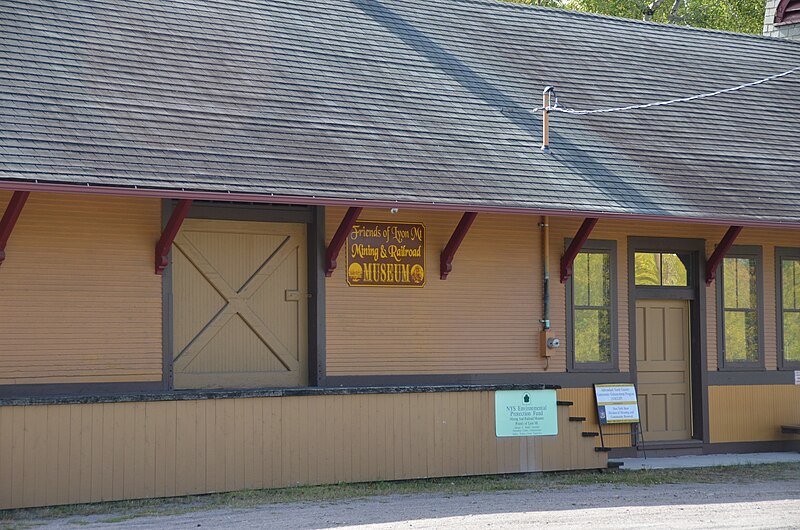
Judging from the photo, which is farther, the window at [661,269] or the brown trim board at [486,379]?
the window at [661,269]

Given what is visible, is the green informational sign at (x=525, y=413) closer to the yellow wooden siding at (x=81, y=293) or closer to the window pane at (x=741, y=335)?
the yellow wooden siding at (x=81, y=293)

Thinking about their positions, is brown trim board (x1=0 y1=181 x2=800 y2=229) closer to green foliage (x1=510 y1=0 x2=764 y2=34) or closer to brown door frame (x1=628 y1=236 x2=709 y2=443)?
brown door frame (x1=628 y1=236 x2=709 y2=443)

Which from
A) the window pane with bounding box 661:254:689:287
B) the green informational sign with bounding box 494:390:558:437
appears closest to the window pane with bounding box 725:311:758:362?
the window pane with bounding box 661:254:689:287

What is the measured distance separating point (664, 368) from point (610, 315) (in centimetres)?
133

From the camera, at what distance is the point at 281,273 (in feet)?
49.0

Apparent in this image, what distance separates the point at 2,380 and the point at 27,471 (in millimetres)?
1525

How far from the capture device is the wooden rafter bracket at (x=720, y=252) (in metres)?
17.1

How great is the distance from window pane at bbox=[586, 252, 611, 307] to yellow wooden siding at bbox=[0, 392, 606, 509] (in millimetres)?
2601

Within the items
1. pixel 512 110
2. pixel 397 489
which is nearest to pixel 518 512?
pixel 397 489

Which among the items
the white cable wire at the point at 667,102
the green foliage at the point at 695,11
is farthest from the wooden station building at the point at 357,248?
the green foliage at the point at 695,11

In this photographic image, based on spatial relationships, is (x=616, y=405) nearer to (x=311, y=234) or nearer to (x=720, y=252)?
(x=720, y=252)

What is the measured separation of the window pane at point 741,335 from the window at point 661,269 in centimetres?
90

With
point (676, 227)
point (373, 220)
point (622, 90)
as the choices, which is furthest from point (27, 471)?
point (622, 90)

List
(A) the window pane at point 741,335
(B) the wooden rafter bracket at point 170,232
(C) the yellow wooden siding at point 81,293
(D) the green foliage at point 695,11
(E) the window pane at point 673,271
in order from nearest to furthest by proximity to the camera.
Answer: (C) the yellow wooden siding at point 81,293, (B) the wooden rafter bracket at point 170,232, (E) the window pane at point 673,271, (A) the window pane at point 741,335, (D) the green foliage at point 695,11
